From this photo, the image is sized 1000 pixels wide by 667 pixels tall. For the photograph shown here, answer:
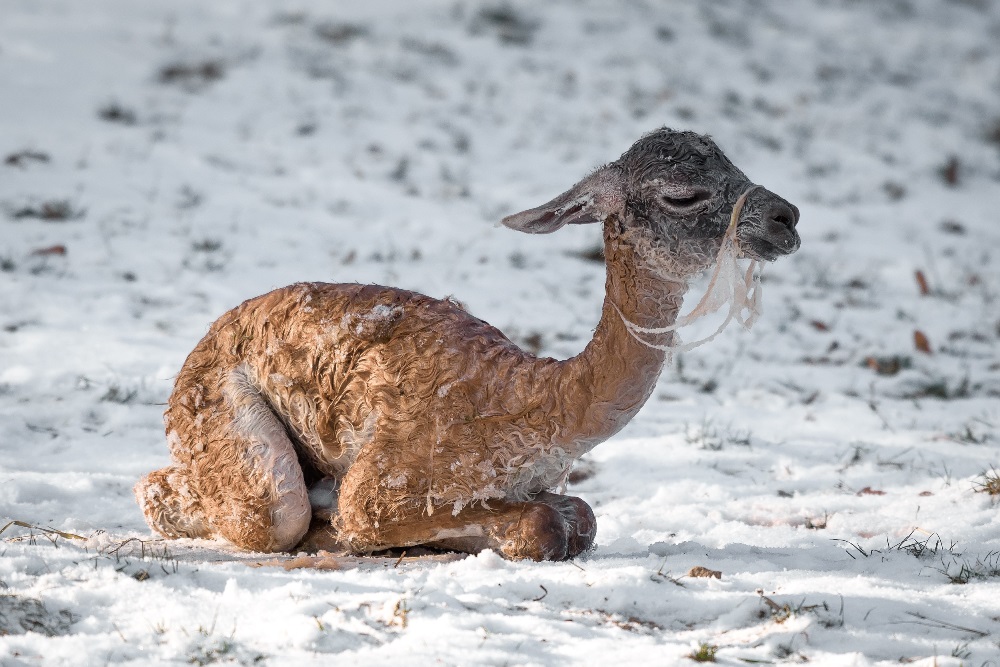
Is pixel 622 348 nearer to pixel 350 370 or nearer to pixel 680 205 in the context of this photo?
pixel 680 205

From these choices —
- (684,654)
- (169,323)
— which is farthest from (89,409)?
(684,654)

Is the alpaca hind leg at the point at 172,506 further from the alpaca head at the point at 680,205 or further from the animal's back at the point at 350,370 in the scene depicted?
the alpaca head at the point at 680,205

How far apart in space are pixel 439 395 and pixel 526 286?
4384mm

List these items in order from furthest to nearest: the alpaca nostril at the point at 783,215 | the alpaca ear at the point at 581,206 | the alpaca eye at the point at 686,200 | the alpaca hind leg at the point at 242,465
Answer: the alpaca hind leg at the point at 242,465, the alpaca ear at the point at 581,206, the alpaca eye at the point at 686,200, the alpaca nostril at the point at 783,215

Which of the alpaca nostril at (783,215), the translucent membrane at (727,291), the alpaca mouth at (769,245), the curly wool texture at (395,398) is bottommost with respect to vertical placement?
the curly wool texture at (395,398)

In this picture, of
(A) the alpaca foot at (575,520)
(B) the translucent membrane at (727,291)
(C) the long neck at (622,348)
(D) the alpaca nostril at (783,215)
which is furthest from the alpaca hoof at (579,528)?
(D) the alpaca nostril at (783,215)

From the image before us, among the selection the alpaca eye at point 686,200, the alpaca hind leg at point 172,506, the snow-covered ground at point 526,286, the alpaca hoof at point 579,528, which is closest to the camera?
the snow-covered ground at point 526,286

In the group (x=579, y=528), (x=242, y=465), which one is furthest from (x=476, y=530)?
(x=242, y=465)

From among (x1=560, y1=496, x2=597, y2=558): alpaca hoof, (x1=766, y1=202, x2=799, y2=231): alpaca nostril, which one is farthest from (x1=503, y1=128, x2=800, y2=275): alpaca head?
(x1=560, y1=496, x2=597, y2=558): alpaca hoof

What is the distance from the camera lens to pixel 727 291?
3.58 metres

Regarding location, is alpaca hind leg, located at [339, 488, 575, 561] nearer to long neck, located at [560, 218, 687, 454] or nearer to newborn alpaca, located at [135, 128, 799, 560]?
newborn alpaca, located at [135, 128, 799, 560]

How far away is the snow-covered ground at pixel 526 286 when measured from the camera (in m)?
3.15

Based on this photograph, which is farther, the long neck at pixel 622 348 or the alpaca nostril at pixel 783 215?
the long neck at pixel 622 348

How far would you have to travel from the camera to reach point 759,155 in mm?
11852
